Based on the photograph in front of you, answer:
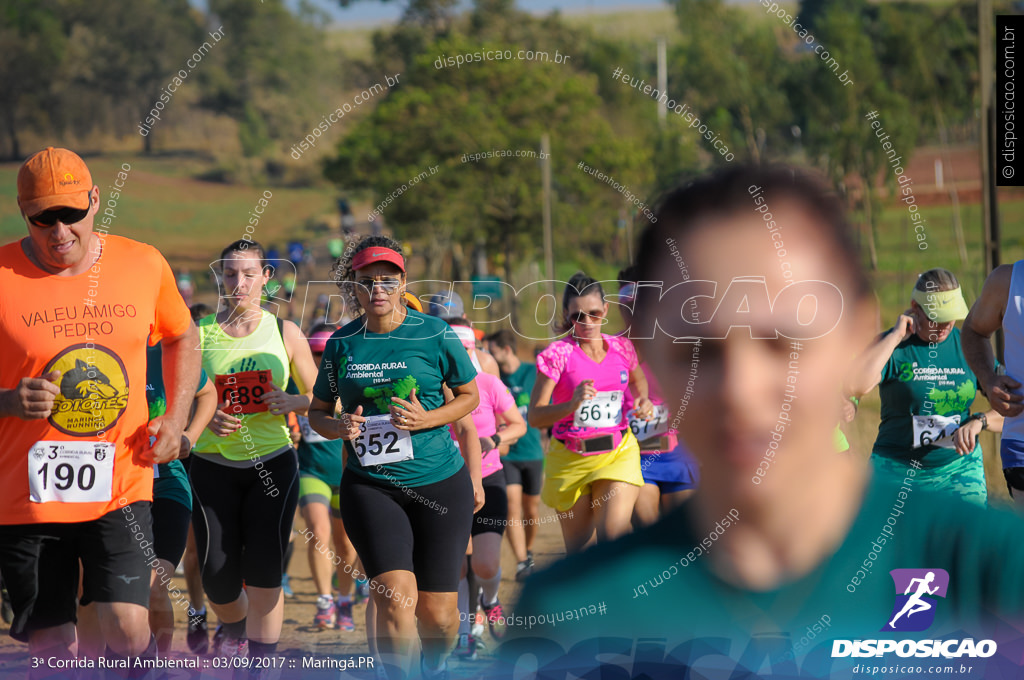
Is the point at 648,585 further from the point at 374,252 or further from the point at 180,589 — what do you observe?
the point at 180,589

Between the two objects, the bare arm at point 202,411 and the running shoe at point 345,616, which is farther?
the running shoe at point 345,616

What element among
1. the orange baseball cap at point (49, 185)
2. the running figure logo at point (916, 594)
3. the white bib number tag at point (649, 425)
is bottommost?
the white bib number tag at point (649, 425)

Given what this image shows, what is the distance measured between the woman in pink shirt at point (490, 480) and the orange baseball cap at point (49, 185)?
9.42 feet

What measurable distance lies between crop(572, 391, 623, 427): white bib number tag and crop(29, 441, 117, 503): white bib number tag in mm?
2974

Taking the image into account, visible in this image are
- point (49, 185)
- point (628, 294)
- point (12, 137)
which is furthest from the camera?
point (12, 137)

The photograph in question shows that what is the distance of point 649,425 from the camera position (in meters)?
6.43

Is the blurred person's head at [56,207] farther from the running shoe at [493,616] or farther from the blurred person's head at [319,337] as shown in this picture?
the running shoe at [493,616]

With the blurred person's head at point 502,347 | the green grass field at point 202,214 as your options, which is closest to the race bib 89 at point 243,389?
the blurred person's head at point 502,347

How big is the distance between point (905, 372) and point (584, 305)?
1838 millimetres

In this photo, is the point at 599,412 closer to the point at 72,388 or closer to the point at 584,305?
the point at 584,305

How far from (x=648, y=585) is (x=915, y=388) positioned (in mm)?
5199
